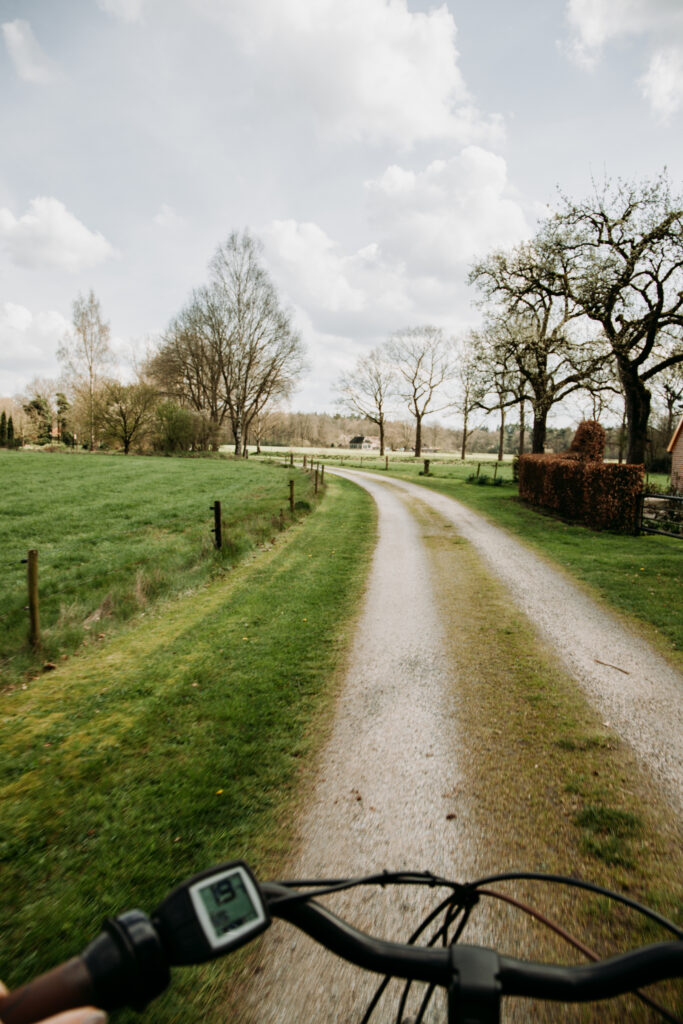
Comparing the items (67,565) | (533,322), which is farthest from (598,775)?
(533,322)

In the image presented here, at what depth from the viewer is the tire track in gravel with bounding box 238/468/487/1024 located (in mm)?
2178

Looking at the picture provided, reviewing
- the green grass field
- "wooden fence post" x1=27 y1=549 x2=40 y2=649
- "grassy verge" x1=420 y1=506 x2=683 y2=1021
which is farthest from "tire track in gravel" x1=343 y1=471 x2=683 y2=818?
"wooden fence post" x1=27 y1=549 x2=40 y2=649

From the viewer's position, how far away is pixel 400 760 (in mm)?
3867

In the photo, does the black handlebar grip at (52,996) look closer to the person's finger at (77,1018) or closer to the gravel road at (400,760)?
the person's finger at (77,1018)

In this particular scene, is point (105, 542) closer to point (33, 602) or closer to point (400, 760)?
point (33, 602)

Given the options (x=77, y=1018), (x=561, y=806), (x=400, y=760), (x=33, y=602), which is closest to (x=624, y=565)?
(x=561, y=806)

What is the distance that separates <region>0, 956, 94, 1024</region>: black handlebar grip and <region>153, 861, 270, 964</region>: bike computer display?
0.49 feet

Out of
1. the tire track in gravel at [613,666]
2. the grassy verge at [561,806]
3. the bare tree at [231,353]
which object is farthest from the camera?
the bare tree at [231,353]

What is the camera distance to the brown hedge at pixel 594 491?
1355 cm

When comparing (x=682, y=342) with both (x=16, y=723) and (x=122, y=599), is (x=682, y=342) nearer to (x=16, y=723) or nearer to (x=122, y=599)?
(x=122, y=599)

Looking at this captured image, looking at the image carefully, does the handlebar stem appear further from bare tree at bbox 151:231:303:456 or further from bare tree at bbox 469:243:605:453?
bare tree at bbox 151:231:303:456

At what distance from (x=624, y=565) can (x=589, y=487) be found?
5212 millimetres

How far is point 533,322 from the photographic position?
28078mm

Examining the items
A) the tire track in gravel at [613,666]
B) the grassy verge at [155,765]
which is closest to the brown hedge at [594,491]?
the tire track in gravel at [613,666]
